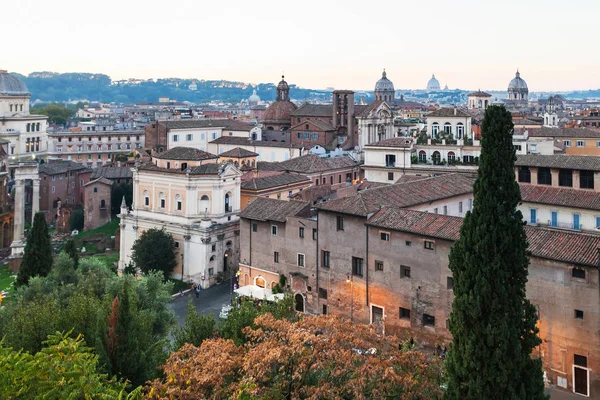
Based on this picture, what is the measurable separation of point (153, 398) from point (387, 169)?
120ft

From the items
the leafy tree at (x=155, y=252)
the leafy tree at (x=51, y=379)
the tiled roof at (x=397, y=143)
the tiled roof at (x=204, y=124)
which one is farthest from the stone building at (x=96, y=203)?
the leafy tree at (x=51, y=379)

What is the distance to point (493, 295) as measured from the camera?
15.3 meters

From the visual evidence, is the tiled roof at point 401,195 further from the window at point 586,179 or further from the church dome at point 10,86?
the church dome at point 10,86

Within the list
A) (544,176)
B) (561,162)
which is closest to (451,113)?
(544,176)

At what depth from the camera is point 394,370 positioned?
47.2 ft

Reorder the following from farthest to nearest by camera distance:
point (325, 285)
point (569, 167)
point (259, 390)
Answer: point (569, 167)
point (325, 285)
point (259, 390)

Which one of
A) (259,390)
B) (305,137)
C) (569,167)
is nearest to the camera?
(259,390)

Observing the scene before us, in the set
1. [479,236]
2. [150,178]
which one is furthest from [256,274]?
[479,236]

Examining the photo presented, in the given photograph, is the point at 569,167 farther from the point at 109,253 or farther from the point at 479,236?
the point at 109,253

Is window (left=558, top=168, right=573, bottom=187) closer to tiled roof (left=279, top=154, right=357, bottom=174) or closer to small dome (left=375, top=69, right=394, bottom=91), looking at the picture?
tiled roof (left=279, top=154, right=357, bottom=174)

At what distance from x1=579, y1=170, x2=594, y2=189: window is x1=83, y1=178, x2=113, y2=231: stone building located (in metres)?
39.4

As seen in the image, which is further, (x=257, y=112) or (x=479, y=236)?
(x=257, y=112)

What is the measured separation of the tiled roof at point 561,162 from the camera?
32.2 metres

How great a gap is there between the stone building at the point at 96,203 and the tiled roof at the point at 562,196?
121 ft
